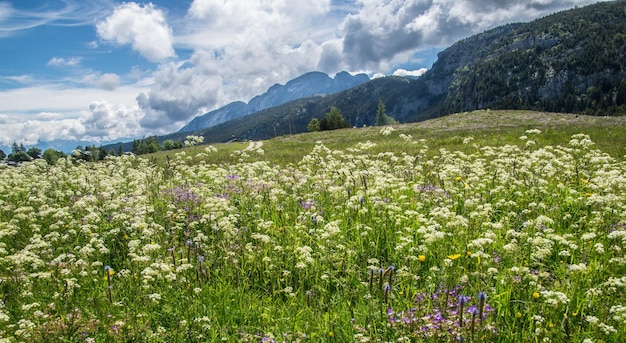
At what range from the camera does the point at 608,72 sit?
198500 mm

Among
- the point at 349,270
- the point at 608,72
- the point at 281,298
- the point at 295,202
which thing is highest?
the point at 608,72

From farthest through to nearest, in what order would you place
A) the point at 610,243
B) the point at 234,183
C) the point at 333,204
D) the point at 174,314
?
the point at 234,183, the point at 333,204, the point at 610,243, the point at 174,314

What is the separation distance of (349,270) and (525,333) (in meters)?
2.40

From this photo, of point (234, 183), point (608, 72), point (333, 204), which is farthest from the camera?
point (608, 72)

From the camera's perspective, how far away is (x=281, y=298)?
5.45m

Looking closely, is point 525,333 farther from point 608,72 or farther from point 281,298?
point 608,72

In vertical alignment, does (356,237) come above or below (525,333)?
above

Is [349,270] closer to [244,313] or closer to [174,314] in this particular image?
[244,313]

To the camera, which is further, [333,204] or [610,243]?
[333,204]

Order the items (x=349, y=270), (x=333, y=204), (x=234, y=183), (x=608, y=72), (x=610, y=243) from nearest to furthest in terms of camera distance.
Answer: (x=349, y=270), (x=610, y=243), (x=333, y=204), (x=234, y=183), (x=608, y=72)

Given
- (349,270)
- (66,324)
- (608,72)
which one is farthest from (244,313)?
(608,72)

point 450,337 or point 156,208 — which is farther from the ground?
point 156,208

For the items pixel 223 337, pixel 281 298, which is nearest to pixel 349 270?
pixel 281 298

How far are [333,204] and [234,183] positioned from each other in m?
3.98
